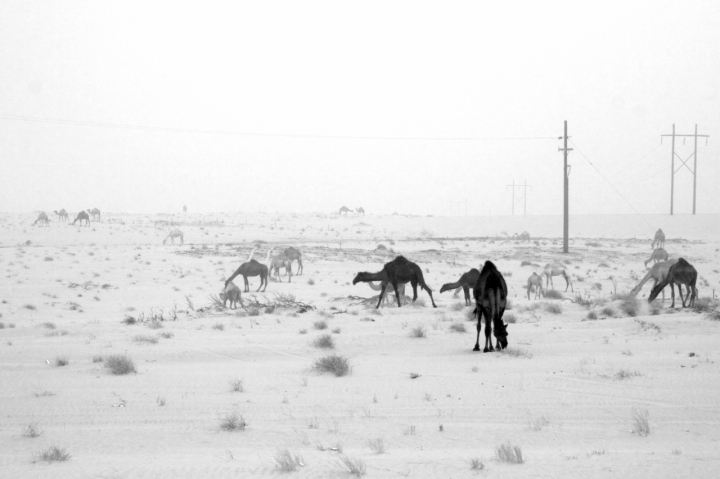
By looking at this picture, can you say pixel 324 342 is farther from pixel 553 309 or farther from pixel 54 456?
pixel 553 309

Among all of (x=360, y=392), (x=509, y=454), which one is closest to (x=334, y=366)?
(x=360, y=392)

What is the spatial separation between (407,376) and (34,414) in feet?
17.6

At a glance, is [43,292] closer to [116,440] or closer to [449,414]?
[116,440]

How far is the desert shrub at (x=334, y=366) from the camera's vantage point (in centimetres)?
1062

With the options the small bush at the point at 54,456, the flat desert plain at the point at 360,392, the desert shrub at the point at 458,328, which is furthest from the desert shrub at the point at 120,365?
the desert shrub at the point at 458,328

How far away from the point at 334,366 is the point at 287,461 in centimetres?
401

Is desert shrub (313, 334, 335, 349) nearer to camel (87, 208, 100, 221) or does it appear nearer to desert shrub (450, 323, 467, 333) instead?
desert shrub (450, 323, 467, 333)

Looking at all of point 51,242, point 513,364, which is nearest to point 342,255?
point 51,242

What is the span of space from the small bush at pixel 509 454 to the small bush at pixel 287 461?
1.99m

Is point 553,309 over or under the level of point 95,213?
under

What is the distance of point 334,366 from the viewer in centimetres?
1065

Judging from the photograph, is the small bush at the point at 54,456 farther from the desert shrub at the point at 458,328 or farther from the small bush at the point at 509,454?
the desert shrub at the point at 458,328

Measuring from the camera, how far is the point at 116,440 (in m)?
7.80

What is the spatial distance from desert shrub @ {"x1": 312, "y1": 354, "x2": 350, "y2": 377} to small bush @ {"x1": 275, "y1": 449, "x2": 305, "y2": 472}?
3.74 m
